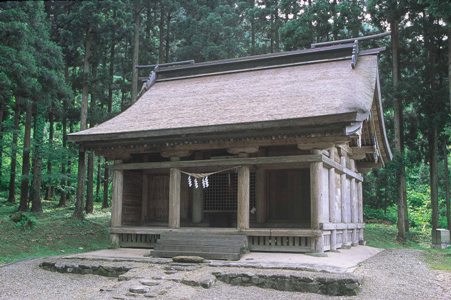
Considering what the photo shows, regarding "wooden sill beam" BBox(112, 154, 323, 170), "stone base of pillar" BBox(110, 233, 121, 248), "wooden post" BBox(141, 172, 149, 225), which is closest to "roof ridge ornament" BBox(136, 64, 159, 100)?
"wooden post" BBox(141, 172, 149, 225)

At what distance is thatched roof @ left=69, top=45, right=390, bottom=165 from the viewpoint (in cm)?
1091

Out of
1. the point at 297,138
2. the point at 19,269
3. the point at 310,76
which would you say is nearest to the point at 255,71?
the point at 310,76

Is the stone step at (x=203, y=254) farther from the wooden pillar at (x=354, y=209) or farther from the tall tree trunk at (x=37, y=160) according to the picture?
the tall tree trunk at (x=37, y=160)

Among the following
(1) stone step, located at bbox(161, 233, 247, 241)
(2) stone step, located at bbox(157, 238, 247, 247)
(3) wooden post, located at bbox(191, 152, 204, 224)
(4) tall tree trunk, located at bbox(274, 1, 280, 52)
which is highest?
(4) tall tree trunk, located at bbox(274, 1, 280, 52)

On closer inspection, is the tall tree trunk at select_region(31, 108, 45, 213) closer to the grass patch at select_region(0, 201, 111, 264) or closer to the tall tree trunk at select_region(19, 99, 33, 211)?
the tall tree trunk at select_region(19, 99, 33, 211)

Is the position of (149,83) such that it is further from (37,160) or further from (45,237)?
(45,237)

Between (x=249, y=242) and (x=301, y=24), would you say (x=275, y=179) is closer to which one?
(x=249, y=242)

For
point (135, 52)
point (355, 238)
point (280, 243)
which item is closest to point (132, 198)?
point (280, 243)

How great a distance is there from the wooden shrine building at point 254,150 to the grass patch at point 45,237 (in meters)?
2.15

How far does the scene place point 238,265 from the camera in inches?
375

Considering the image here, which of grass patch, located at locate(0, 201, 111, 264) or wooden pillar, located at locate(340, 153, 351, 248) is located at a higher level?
wooden pillar, located at locate(340, 153, 351, 248)

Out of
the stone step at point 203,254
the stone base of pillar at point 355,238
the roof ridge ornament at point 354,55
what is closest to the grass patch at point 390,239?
the stone base of pillar at point 355,238

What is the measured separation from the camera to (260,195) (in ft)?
44.9

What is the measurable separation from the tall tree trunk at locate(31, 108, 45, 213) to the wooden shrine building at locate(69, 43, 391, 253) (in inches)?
214
